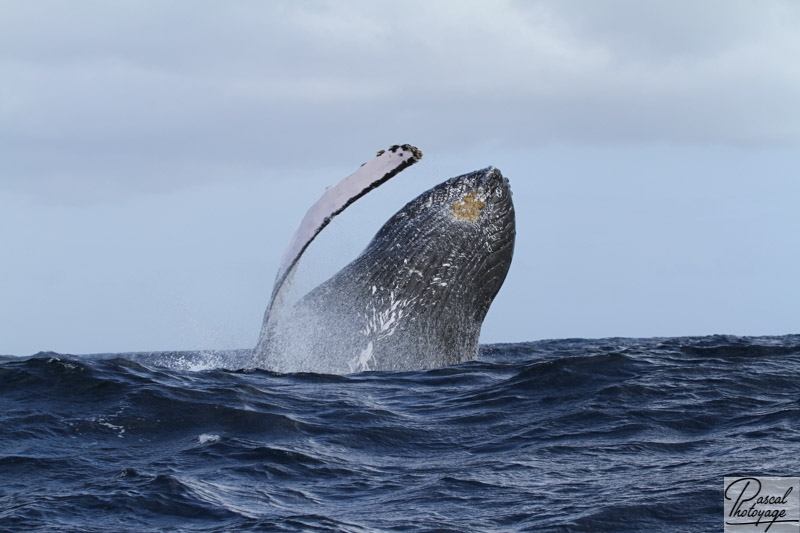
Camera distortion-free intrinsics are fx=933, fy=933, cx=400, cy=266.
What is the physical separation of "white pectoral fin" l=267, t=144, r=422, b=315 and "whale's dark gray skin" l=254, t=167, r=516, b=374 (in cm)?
102

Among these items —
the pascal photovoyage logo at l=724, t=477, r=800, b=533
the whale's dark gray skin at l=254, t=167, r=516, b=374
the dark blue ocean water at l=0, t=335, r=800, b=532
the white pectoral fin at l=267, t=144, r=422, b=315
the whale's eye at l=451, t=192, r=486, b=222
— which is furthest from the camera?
the whale's eye at l=451, t=192, r=486, b=222

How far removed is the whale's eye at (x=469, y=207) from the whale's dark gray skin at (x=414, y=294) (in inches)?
0.5

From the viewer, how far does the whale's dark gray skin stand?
38.1 ft

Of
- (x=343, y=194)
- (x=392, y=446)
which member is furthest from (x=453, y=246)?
(x=392, y=446)

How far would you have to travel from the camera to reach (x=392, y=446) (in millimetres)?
7863

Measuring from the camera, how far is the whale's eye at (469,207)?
11.9 m

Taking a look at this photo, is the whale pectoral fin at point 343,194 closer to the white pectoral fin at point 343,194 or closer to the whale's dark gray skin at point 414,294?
the white pectoral fin at point 343,194

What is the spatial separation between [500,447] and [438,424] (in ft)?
3.39

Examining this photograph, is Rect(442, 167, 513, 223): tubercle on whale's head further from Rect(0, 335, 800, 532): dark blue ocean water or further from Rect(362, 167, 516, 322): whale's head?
Rect(0, 335, 800, 532): dark blue ocean water

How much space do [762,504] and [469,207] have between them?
6834 mm

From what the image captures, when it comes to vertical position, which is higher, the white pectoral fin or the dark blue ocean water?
the white pectoral fin

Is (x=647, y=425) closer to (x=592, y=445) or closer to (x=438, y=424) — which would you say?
(x=592, y=445)

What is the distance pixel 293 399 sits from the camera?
9.66 meters

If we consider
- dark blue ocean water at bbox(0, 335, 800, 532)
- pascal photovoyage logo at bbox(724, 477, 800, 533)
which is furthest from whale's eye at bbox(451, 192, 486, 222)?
pascal photovoyage logo at bbox(724, 477, 800, 533)
